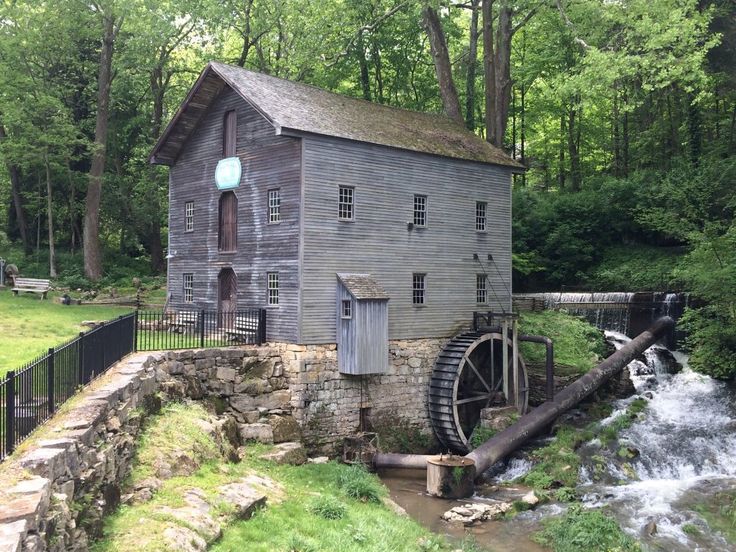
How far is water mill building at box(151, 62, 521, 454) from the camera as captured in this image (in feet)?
58.9

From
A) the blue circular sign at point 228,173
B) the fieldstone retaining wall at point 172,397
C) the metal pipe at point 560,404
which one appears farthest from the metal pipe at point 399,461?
the blue circular sign at point 228,173

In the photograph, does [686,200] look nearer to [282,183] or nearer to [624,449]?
[624,449]

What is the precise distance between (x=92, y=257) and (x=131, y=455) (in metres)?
22.5

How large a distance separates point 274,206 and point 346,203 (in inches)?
82.2

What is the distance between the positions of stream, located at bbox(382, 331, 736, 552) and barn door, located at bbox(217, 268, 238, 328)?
6.80 meters

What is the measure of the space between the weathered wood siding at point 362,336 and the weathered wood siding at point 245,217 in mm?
1387

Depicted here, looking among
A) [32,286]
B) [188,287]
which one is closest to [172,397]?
[188,287]

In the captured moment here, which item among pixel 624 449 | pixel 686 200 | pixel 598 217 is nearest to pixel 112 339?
pixel 624 449

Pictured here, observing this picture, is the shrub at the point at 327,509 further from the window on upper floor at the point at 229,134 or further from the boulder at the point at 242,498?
the window on upper floor at the point at 229,134

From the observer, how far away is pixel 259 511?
11.1m

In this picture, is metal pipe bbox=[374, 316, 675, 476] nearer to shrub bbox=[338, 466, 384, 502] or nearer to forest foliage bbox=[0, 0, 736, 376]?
forest foliage bbox=[0, 0, 736, 376]

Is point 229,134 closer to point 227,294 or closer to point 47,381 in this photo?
point 227,294

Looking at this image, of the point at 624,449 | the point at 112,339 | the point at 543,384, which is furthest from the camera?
the point at 543,384

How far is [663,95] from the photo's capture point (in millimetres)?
35750
